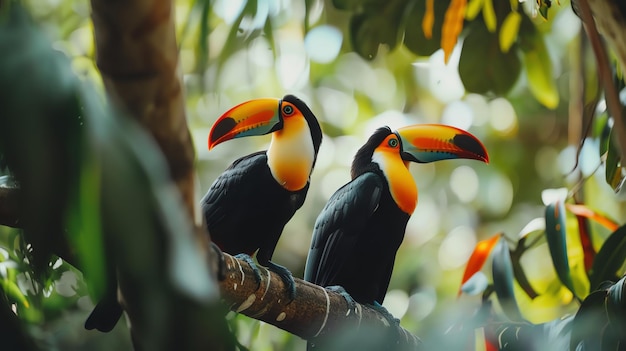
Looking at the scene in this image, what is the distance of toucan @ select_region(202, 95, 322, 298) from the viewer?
6.05 feet

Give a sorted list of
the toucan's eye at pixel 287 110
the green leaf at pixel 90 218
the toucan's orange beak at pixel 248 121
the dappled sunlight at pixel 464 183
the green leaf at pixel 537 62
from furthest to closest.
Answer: the dappled sunlight at pixel 464 183 < the green leaf at pixel 537 62 < the toucan's eye at pixel 287 110 < the toucan's orange beak at pixel 248 121 < the green leaf at pixel 90 218

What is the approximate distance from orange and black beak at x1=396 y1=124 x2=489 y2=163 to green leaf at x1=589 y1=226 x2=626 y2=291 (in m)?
0.35

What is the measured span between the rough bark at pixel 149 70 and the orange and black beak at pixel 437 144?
41.6 inches

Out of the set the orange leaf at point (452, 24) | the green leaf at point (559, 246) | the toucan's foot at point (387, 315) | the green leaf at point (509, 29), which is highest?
the orange leaf at point (452, 24)

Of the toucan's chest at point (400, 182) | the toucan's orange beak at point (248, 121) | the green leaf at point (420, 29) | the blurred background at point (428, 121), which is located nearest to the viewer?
the toucan's orange beak at point (248, 121)

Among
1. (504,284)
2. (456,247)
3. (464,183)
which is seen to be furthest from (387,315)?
(464,183)

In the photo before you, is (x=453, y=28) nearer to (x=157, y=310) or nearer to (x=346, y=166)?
(x=157, y=310)

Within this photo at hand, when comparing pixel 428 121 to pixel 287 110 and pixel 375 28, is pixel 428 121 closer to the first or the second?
pixel 375 28

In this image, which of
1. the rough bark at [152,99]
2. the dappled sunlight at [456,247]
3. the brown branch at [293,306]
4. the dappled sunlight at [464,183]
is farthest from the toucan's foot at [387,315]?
the dappled sunlight at [464,183]

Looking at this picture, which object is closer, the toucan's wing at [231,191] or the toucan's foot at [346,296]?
the toucan's foot at [346,296]

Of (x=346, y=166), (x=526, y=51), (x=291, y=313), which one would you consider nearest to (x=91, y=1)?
(x=291, y=313)

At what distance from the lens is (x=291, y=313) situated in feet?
5.53

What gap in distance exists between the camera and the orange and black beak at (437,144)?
1996 millimetres

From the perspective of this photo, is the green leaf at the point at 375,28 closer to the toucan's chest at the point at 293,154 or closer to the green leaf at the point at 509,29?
the green leaf at the point at 509,29
